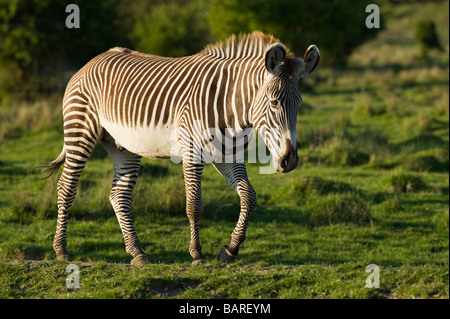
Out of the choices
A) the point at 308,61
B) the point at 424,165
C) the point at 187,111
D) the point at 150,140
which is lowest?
the point at 424,165

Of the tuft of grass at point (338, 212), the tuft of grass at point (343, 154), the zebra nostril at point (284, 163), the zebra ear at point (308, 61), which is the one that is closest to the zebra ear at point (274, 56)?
the zebra ear at point (308, 61)

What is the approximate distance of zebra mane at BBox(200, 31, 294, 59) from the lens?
22.8 feet

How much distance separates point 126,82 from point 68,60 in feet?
72.6

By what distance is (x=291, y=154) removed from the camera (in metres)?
6.05

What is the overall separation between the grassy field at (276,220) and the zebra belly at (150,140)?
1241 mm

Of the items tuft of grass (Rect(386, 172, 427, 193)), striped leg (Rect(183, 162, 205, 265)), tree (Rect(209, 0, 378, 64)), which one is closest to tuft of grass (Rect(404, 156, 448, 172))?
tuft of grass (Rect(386, 172, 427, 193))

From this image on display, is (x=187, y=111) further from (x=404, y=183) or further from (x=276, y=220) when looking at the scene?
(x=404, y=183)

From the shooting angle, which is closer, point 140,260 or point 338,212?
point 140,260

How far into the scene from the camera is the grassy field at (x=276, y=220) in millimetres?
6340

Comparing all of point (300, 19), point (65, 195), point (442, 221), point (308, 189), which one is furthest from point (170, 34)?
point (65, 195)

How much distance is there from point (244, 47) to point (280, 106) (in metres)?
1.22

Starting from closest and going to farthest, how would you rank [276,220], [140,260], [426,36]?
[140,260] < [276,220] < [426,36]

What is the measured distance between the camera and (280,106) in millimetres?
6238
